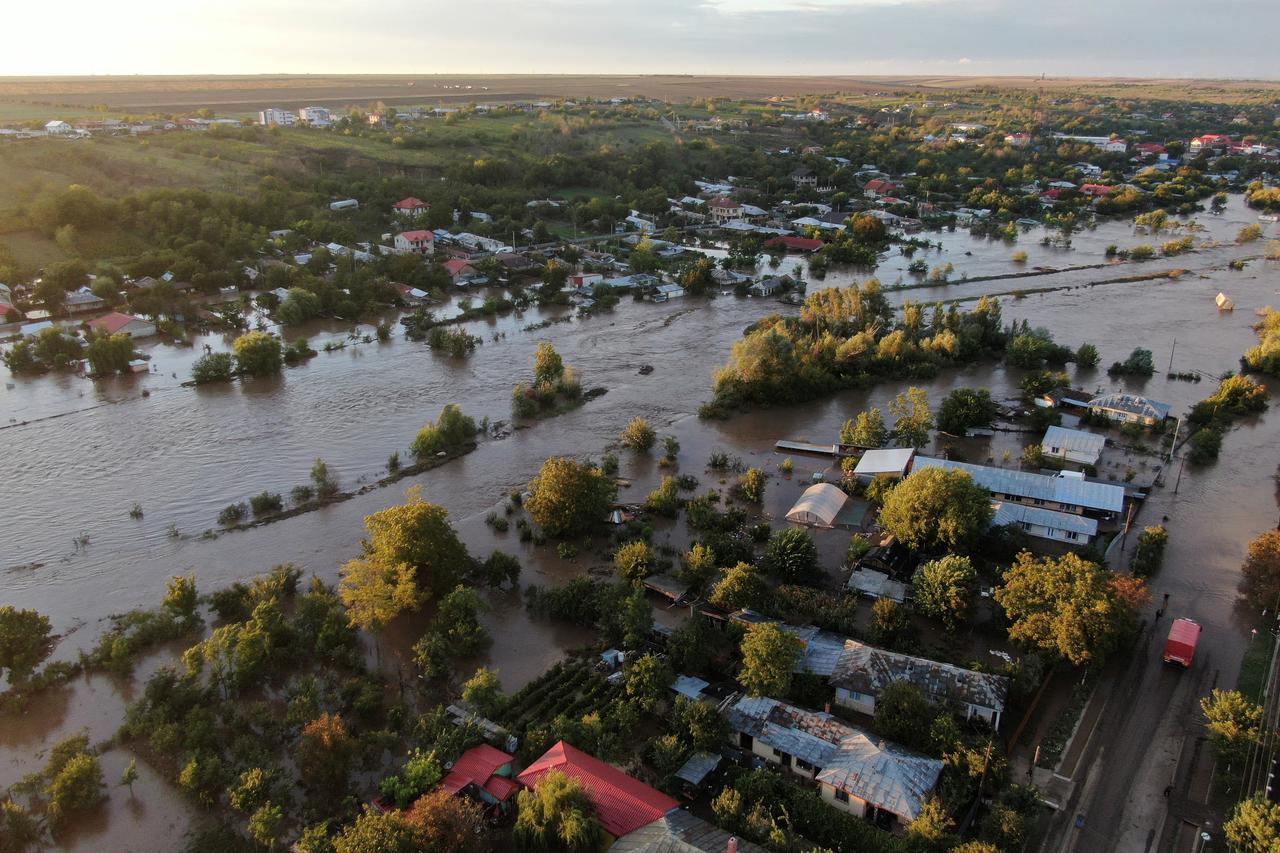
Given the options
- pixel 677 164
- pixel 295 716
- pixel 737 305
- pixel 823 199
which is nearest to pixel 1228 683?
pixel 295 716

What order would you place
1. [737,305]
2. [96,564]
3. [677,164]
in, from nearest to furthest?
[96,564] < [737,305] < [677,164]

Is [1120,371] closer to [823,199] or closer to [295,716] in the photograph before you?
[295,716]

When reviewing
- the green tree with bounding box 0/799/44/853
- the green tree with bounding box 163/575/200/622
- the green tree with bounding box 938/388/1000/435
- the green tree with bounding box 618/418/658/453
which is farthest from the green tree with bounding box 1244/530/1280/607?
the green tree with bounding box 0/799/44/853

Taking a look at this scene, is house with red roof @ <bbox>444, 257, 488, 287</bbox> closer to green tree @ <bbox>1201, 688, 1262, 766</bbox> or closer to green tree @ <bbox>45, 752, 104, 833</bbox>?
green tree @ <bbox>45, 752, 104, 833</bbox>

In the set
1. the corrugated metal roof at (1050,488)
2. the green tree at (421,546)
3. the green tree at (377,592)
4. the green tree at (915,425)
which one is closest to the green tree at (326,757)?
the green tree at (377,592)

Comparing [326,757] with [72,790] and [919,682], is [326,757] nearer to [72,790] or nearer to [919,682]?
[72,790]

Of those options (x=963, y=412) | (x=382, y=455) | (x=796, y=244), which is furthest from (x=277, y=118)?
(x=963, y=412)

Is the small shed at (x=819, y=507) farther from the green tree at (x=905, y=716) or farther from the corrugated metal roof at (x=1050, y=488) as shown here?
the green tree at (x=905, y=716)
